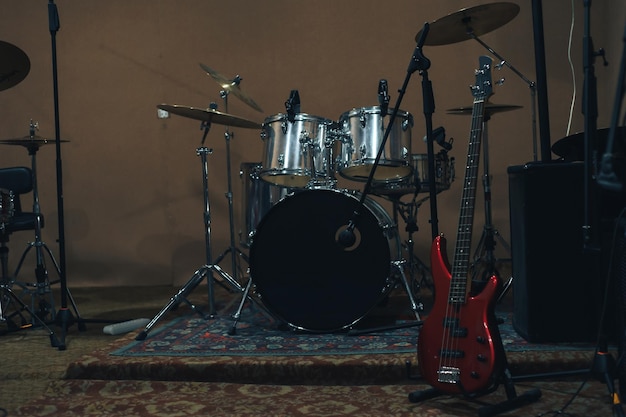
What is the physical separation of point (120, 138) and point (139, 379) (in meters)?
3.34

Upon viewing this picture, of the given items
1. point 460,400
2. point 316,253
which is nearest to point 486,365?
point 460,400

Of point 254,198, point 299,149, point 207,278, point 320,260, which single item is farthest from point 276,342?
point 254,198

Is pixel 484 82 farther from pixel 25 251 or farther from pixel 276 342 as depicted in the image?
pixel 25 251

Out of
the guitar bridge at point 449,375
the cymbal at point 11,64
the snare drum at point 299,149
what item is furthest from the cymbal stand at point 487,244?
the cymbal at point 11,64

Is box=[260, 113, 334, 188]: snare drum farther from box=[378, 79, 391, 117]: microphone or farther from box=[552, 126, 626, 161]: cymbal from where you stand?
box=[552, 126, 626, 161]: cymbal

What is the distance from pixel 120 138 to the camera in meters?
6.11

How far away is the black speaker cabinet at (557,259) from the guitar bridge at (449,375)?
0.77 meters

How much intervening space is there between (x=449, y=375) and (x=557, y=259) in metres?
0.88

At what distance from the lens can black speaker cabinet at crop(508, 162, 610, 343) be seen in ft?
9.97

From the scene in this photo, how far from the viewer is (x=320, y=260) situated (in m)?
3.65

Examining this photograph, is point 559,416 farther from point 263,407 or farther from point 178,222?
point 178,222

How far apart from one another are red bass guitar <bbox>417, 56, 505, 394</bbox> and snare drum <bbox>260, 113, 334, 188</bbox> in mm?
1280

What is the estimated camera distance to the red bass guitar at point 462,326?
243cm

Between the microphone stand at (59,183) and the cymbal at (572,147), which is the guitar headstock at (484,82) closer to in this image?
the cymbal at (572,147)
